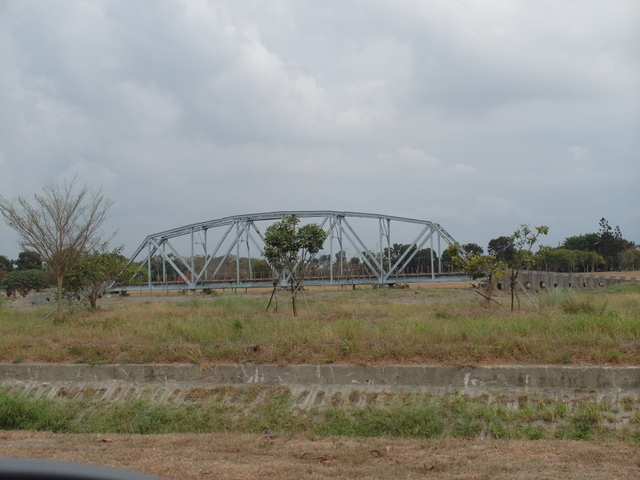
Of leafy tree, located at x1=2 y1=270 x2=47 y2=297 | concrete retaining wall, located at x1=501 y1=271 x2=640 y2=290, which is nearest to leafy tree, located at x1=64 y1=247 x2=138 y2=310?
concrete retaining wall, located at x1=501 y1=271 x2=640 y2=290

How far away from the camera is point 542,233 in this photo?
2080 centimetres

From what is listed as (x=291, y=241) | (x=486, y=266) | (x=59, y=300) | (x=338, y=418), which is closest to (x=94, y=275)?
(x=59, y=300)

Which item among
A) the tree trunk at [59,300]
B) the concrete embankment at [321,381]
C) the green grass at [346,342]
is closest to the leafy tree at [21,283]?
the tree trunk at [59,300]

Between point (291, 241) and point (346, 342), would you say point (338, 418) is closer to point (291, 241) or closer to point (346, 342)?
point (346, 342)

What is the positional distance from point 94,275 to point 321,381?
54.9 feet

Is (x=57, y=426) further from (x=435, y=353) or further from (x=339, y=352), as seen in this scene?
(x=435, y=353)

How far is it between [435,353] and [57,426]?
6.63 meters

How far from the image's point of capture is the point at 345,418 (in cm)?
1006

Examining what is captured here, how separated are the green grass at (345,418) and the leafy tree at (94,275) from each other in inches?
530

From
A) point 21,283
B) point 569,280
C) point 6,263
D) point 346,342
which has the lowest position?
point 346,342

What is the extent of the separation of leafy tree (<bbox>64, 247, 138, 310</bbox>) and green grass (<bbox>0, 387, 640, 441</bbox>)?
530 inches

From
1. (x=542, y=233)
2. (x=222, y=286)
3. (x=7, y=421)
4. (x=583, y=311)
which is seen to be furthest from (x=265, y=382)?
(x=222, y=286)

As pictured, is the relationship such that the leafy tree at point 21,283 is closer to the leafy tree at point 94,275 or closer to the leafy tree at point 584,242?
the leafy tree at point 94,275

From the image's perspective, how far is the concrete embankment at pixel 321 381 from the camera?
10.3 m
